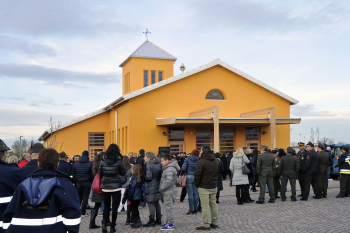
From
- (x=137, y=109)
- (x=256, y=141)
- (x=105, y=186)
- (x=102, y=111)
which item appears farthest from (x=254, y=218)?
(x=102, y=111)

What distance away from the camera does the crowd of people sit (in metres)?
3.20

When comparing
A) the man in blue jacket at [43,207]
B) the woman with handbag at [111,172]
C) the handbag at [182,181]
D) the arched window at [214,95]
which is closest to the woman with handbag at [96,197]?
the woman with handbag at [111,172]

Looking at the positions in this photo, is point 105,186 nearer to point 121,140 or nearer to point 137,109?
point 137,109

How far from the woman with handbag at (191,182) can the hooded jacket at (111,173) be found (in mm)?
2894

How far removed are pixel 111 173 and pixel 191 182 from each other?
313 centimetres

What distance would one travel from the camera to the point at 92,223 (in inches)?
319

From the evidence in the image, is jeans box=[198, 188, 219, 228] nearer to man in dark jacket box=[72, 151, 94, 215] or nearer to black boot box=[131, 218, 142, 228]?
black boot box=[131, 218, 142, 228]

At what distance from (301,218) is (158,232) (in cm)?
386

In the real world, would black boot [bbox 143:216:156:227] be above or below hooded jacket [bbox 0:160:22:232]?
below

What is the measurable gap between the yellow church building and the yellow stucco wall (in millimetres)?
4093

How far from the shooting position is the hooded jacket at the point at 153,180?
8.05m

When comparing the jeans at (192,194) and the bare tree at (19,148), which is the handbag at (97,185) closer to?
the jeans at (192,194)

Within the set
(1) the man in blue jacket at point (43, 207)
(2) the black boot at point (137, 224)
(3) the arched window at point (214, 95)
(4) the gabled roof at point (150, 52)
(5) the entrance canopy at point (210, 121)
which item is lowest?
(2) the black boot at point (137, 224)

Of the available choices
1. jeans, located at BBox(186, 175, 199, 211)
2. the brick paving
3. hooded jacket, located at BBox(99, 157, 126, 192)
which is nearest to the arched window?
the brick paving
